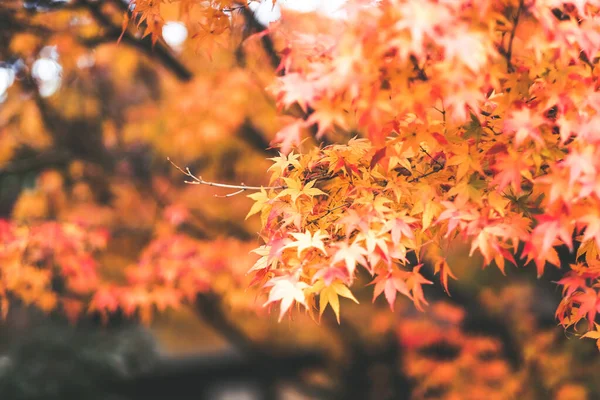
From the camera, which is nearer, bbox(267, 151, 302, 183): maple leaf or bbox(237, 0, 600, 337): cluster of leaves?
bbox(237, 0, 600, 337): cluster of leaves

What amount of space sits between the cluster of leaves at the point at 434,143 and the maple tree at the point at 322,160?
0.03 ft

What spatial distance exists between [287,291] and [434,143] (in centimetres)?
92

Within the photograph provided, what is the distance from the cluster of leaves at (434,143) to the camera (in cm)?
184

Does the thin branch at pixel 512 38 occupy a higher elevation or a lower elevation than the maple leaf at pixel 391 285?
higher

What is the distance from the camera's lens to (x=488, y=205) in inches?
88.2

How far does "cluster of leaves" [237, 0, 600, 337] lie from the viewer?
6.04 ft

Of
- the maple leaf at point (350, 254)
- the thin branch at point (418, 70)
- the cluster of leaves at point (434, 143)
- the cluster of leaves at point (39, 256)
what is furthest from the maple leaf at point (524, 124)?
the cluster of leaves at point (39, 256)

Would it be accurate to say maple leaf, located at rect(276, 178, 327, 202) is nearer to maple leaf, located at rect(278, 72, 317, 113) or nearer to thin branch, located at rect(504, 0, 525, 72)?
maple leaf, located at rect(278, 72, 317, 113)

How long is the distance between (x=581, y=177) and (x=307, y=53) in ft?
4.47

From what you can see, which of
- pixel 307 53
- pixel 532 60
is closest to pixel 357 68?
pixel 307 53

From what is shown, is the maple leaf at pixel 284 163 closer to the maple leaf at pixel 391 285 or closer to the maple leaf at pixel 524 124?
the maple leaf at pixel 391 285

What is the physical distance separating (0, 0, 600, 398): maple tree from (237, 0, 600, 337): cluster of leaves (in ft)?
0.03

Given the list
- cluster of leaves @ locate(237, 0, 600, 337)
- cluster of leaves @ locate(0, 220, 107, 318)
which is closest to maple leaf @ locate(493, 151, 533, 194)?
cluster of leaves @ locate(237, 0, 600, 337)

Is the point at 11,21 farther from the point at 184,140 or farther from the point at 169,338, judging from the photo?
the point at 169,338
